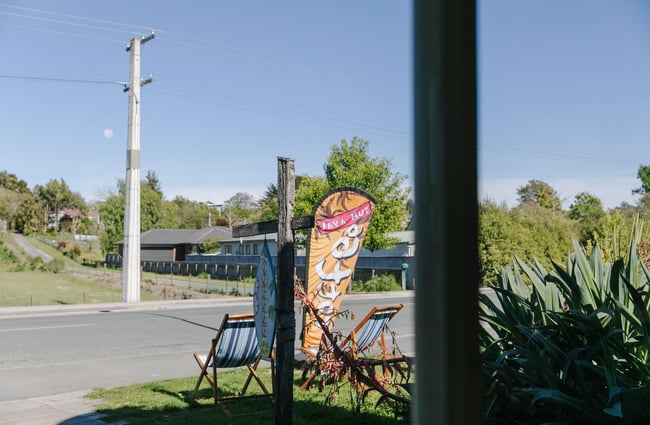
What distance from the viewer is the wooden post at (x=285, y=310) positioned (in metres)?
5.27

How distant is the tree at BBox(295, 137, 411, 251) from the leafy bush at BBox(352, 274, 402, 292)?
2230 millimetres

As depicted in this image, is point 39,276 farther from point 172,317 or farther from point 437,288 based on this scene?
point 437,288

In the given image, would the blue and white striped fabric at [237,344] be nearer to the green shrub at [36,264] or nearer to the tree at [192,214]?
the green shrub at [36,264]

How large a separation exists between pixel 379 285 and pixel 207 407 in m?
25.5

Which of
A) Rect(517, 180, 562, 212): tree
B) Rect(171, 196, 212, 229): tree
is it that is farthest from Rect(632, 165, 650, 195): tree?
Rect(171, 196, 212, 229): tree

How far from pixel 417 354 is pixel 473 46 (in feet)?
2.26

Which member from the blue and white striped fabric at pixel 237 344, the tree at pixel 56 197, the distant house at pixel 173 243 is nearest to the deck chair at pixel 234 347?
the blue and white striped fabric at pixel 237 344

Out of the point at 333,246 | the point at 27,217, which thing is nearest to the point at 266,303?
the point at 333,246

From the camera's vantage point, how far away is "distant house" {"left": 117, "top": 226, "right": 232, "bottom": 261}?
64.5 meters

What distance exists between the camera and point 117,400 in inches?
282

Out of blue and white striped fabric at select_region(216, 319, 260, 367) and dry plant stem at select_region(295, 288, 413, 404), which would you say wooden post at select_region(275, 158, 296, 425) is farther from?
blue and white striped fabric at select_region(216, 319, 260, 367)

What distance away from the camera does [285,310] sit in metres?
5.46

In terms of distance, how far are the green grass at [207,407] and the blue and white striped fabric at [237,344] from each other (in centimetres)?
45

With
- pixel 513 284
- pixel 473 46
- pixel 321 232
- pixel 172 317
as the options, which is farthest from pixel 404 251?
pixel 473 46
